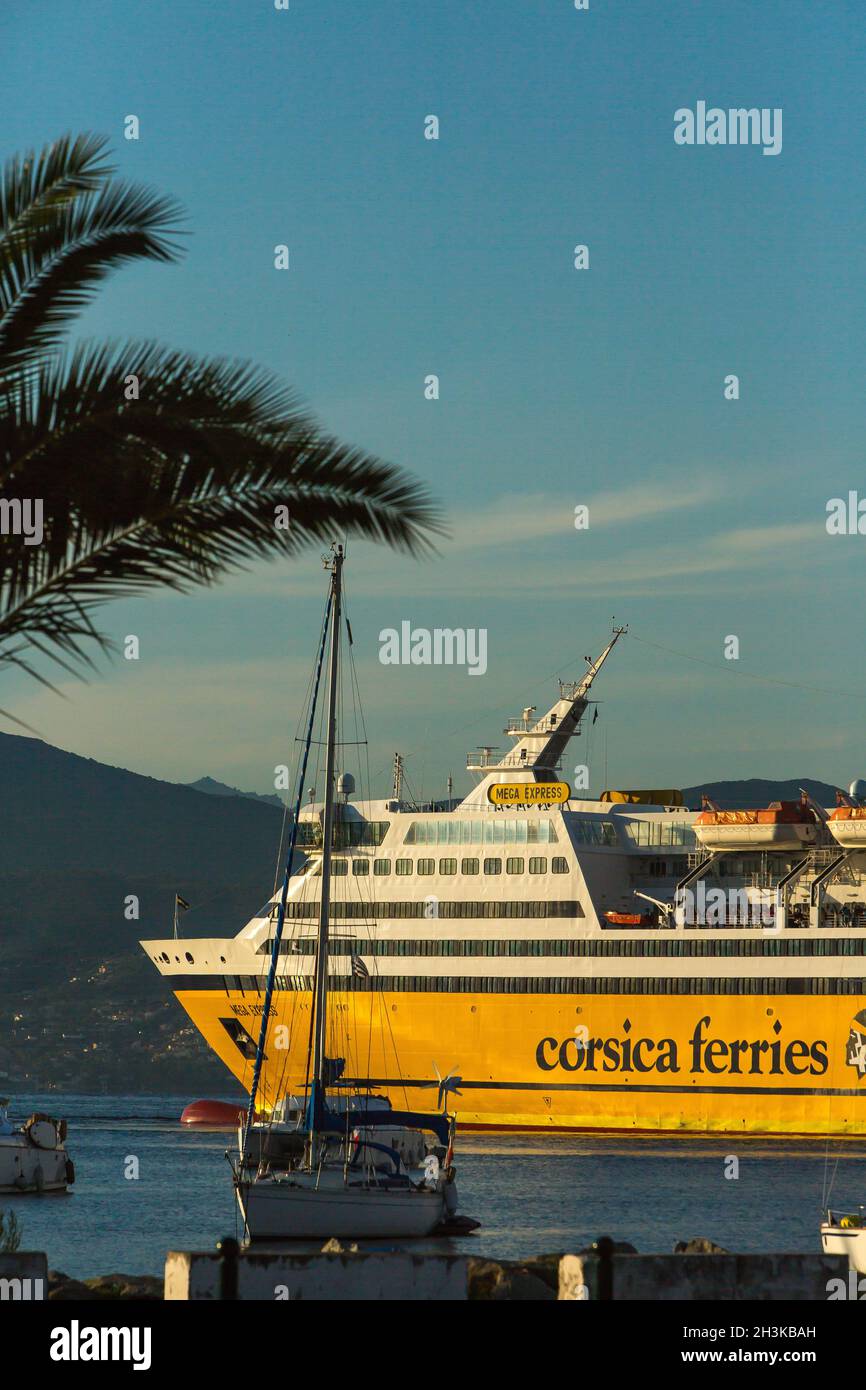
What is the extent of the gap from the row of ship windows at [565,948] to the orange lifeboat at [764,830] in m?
2.80

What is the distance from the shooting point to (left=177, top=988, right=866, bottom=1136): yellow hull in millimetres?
49781

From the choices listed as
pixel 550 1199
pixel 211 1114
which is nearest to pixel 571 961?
pixel 550 1199

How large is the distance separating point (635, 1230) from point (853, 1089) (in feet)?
56.1

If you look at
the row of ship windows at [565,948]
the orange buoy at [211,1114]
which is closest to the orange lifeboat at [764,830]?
the row of ship windows at [565,948]

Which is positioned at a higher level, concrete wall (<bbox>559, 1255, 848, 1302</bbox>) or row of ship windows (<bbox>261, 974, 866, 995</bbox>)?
row of ship windows (<bbox>261, 974, 866, 995</bbox>)

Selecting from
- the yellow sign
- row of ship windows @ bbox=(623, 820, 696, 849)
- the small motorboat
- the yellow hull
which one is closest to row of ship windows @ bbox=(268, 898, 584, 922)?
the yellow hull

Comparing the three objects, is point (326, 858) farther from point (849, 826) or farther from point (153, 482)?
point (153, 482)

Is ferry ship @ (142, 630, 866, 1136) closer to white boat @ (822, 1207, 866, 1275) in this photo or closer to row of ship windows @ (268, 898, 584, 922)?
row of ship windows @ (268, 898, 584, 922)

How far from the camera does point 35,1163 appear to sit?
42.4 m

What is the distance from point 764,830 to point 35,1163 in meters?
20.2

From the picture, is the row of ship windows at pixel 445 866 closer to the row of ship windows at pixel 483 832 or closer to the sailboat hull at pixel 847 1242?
the row of ship windows at pixel 483 832

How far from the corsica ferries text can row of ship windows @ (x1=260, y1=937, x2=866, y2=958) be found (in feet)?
5.74

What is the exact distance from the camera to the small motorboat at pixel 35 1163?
1661 inches
